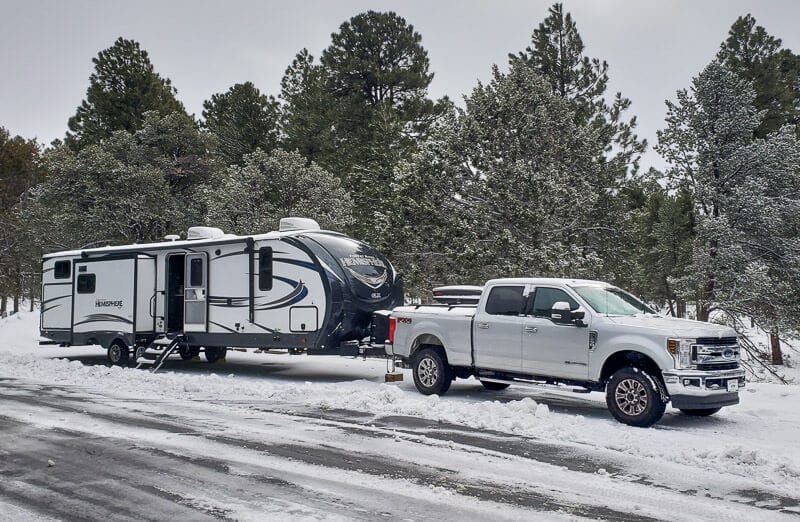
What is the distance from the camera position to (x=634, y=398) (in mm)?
9938

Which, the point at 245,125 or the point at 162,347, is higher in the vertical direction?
the point at 245,125

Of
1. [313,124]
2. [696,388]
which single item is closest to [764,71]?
[313,124]

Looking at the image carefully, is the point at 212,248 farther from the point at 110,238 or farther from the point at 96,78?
the point at 96,78

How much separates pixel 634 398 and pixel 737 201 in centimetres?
2055

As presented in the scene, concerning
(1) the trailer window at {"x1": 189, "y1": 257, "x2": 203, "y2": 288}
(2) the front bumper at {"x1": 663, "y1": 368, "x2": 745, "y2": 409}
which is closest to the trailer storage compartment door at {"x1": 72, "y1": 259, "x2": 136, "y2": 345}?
(1) the trailer window at {"x1": 189, "y1": 257, "x2": 203, "y2": 288}

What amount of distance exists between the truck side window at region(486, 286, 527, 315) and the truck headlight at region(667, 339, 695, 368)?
2522mm

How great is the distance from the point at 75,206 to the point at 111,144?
11.2ft

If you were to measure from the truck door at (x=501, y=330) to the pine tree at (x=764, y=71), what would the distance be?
2957 centimetres

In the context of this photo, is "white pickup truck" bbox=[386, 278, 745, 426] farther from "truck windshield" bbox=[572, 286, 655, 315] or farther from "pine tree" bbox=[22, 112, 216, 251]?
"pine tree" bbox=[22, 112, 216, 251]

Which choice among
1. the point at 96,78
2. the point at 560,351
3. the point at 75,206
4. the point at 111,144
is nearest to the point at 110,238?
the point at 75,206

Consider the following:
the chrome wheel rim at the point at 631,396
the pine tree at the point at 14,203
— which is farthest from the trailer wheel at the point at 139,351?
the pine tree at the point at 14,203

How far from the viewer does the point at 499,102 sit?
24.7 m

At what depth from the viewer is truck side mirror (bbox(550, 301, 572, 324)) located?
1066 centimetres

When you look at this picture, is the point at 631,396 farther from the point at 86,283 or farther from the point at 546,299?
the point at 86,283
